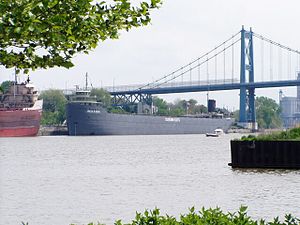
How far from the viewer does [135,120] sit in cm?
15762

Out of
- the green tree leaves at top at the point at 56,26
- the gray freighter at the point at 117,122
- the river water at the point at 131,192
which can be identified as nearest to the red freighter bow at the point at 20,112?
the gray freighter at the point at 117,122

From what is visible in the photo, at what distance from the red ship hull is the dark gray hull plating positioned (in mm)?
12509

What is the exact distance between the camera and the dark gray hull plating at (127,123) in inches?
5645

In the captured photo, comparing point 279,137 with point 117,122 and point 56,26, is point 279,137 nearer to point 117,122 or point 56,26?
point 56,26

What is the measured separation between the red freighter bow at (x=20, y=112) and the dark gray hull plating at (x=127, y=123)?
8.23 meters

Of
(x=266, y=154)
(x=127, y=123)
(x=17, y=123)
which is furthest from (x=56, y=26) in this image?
(x=127, y=123)

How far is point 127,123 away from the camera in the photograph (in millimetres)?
155250

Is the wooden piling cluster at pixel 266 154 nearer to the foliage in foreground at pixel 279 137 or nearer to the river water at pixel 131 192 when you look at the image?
the foliage in foreground at pixel 279 137

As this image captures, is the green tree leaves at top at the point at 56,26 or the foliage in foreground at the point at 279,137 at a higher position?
the green tree leaves at top at the point at 56,26

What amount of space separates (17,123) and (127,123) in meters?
32.4

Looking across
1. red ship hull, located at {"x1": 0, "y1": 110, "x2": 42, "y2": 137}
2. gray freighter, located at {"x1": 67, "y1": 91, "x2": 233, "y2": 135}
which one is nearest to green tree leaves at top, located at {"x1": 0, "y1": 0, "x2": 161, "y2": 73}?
red ship hull, located at {"x1": 0, "y1": 110, "x2": 42, "y2": 137}

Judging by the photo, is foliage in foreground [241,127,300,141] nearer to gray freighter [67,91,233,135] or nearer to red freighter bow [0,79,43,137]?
red freighter bow [0,79,43,137]

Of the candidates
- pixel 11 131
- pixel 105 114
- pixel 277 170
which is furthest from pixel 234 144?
pixel 105 114

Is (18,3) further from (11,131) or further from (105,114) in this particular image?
(105,114)
